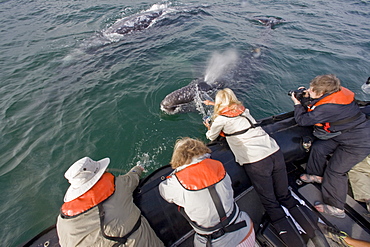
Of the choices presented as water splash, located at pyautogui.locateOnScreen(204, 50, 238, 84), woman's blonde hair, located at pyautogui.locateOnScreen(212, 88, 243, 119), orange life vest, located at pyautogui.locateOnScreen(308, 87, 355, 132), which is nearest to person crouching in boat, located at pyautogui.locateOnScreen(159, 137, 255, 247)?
woman's blonde hair, located at pyautogui.locateOnScreen(212, 88, 243, 119)

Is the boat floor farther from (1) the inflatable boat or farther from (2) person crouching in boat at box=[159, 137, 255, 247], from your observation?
(2) person crouching in boat at box=[159, 137, 255, 247]

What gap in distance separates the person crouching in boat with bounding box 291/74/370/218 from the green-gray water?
3530 millimetres

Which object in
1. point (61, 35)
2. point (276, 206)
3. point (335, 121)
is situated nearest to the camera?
point (276, 206)

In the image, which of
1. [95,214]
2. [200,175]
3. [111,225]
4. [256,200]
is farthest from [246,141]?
[95,214]

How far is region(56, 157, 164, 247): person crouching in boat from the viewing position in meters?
2.46

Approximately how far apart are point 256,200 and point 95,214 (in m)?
3.16

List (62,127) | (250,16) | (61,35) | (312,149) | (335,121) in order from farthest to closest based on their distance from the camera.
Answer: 1. (250,16)
2. (61,35)
3. (62,127)
4. (312,149)
5. (335,121)

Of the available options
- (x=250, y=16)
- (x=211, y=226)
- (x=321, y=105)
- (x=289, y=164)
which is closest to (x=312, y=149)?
(x=289, y=164)

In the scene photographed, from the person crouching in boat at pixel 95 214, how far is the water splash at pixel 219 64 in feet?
22.5

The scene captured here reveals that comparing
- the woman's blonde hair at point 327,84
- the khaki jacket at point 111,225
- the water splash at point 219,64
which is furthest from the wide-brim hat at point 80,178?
the water splash at point 219,64

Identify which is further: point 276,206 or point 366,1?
point 366,1

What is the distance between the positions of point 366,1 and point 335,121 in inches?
1232

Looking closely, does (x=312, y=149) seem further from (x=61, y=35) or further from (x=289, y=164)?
(x=61, y=35)

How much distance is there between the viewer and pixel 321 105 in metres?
4.03
